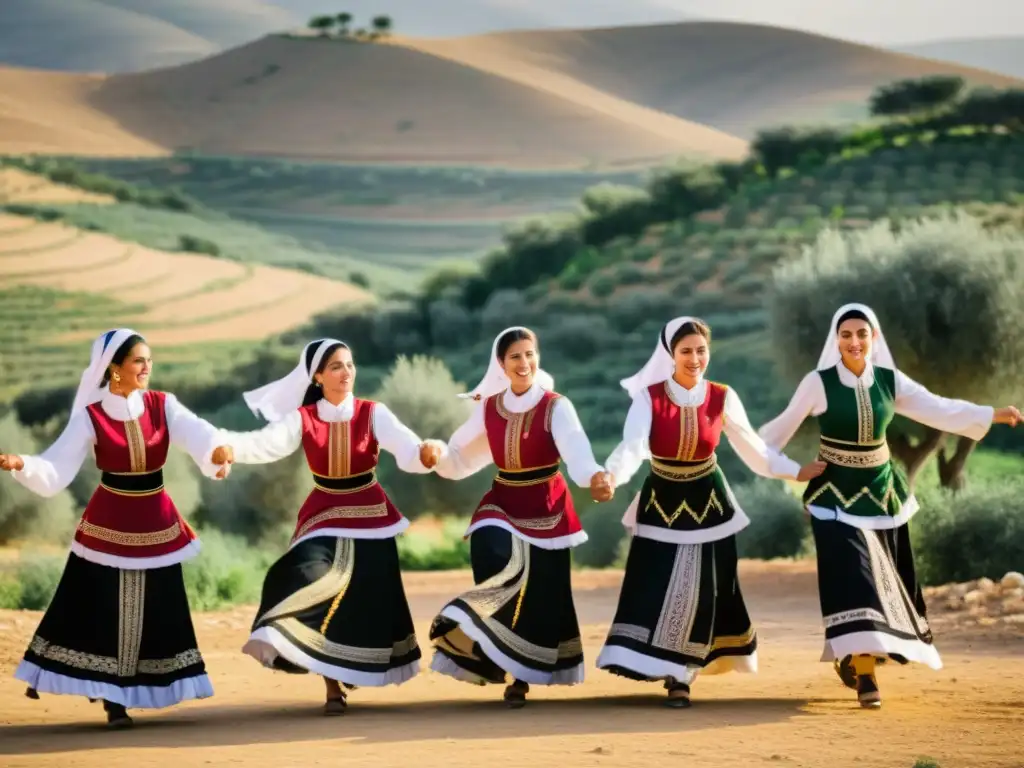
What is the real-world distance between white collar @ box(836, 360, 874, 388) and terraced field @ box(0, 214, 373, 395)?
19082mm

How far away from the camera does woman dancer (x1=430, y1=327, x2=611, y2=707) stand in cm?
868

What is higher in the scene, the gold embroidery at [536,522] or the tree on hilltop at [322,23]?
the tree on hilltop at [322,23]

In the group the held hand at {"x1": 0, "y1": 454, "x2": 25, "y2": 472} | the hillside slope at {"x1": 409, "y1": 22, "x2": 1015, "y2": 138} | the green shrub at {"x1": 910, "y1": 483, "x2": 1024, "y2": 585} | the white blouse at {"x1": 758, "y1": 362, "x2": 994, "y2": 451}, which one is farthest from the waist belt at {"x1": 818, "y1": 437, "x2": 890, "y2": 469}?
the hillside slope at {"x1": 409, "y1": 22, "x2": 1015, "y2": 138}

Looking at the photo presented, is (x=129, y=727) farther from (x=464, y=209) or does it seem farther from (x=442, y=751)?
(x=464, y=209)

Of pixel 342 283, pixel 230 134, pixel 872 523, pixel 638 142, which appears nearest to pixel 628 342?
pixel 638 142

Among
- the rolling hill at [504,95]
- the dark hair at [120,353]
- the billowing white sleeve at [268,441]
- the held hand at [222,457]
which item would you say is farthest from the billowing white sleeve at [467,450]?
the rolling hill at [504,95]

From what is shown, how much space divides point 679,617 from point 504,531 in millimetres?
982

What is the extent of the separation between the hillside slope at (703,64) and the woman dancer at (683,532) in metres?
25.4

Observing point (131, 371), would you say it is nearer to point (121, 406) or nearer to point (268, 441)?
point (121, 406)

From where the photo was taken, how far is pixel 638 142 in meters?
35.2

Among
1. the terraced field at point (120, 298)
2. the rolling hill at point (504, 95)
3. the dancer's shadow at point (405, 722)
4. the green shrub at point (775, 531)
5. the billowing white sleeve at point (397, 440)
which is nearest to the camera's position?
the dancer's shadow at point (405, 722)

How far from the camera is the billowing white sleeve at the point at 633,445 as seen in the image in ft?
28.1

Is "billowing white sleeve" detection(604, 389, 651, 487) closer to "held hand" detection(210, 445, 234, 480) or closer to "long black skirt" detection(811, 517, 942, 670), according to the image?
"long black skirt" detection(811, 517, 942, 670)

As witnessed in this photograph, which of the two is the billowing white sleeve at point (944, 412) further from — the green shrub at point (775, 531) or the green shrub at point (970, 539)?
the green shrub at point (775, 531)
